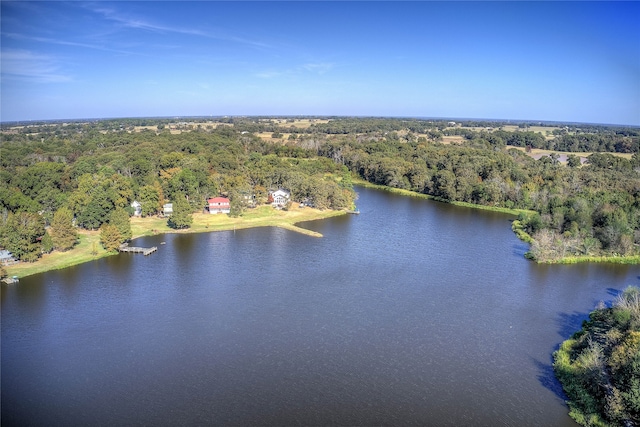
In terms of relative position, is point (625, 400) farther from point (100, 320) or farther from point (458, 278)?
point (100, 320)

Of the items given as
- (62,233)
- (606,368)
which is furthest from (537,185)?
Result: (62,233)

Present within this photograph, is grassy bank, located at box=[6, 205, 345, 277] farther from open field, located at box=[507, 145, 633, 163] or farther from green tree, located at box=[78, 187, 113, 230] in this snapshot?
open field, located at box=[507, 145, 633, 163]

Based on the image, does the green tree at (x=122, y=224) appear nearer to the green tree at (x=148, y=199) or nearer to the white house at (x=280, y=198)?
the green tree at (x=148, y=199)

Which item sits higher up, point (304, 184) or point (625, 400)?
point (304, 184)

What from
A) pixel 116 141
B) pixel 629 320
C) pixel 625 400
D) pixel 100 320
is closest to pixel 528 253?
pixel 629 320

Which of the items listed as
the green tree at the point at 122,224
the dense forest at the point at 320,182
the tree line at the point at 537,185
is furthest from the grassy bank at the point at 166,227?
the tree line at the point at 537,185

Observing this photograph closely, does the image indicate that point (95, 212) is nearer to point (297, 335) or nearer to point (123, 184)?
point (123, 184)
